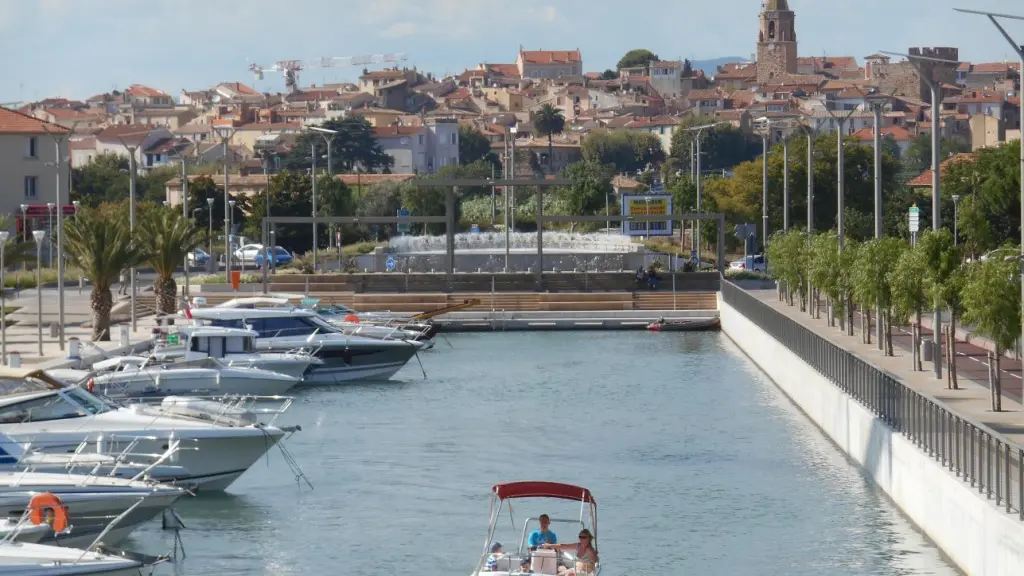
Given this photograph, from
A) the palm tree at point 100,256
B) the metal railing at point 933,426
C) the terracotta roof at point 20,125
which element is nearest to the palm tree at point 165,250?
the palm tree at point 100,256

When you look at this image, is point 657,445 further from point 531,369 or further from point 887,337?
point 531,369

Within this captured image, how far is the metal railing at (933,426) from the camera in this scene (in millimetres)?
22188

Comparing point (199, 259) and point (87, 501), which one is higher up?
point (199, 259)

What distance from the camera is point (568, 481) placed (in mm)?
34469

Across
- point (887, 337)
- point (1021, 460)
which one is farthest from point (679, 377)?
point (1021, 460)

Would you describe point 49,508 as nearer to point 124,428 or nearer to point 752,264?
point 124,428

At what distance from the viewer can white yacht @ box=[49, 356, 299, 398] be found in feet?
135

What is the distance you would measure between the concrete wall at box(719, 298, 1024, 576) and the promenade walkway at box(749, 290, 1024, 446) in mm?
1151

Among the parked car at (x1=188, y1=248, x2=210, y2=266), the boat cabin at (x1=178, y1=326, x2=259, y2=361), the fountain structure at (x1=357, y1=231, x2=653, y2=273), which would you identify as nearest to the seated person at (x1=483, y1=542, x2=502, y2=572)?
the boat cabin at (x1=178, y1=326, x2=259, y2=361)

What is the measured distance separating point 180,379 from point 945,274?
1735 cm

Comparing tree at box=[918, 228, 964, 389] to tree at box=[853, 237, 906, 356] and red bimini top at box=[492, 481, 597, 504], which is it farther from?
red bimini top at box=[492, 481, 597, 504]

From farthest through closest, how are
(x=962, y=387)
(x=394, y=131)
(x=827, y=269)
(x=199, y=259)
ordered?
(x=394, y=131) → (x=199, y=259) → (x=827, y=269) → (x=962, y=387)

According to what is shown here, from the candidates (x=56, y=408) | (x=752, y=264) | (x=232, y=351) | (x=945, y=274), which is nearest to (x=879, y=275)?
(x=945, y=274)

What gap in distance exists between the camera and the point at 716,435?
1604 inches
